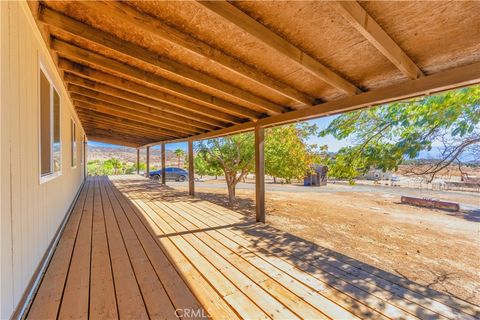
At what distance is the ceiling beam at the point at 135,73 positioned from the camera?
266 cm

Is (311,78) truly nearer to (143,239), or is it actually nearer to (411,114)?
(411,114)

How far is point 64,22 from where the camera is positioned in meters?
2.11

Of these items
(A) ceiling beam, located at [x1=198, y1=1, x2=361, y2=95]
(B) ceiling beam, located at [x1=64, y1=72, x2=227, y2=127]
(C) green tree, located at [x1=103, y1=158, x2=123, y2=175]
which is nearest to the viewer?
Answer: (A) ceiling beam, located at [x1=198, y1=1, x2=361, y2=95]

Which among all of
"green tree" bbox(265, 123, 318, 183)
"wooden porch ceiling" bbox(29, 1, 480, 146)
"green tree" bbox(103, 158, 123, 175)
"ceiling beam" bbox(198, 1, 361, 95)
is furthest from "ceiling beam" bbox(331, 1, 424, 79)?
"green tree" bbox(103, 158, 123, 175)

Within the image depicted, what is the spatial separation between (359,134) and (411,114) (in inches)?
43.8

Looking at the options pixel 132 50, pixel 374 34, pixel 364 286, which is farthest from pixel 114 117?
pixel 364 286

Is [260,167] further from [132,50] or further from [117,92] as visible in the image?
[117,92]

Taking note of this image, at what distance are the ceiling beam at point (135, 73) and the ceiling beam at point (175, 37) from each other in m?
0.94

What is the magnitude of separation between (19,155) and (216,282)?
187 cm

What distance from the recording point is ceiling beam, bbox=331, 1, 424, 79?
4.97 ft

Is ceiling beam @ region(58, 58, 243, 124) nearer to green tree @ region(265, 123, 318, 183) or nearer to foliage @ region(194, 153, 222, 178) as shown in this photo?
green tree @ region(265, 123, 318, 183)

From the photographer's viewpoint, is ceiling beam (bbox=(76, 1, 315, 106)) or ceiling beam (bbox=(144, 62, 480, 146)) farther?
ceiling beam (bbox=(144, 62, 480, 146))

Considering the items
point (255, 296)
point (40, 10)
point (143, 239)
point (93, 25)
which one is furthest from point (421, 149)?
point (40, 10)

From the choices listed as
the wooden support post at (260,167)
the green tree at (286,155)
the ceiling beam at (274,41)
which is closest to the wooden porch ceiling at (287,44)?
the ceiling beam at (274,41)
